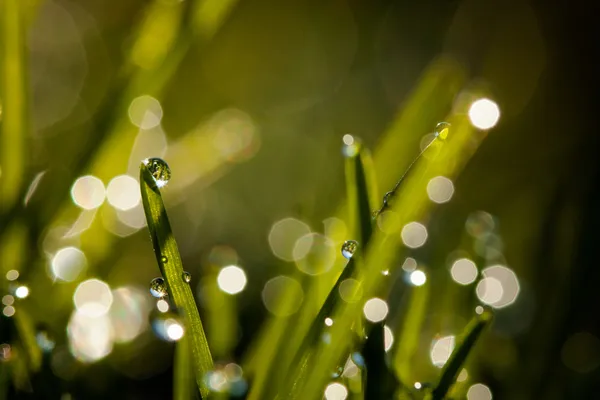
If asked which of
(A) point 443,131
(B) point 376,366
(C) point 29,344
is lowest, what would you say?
(C) point 29,344

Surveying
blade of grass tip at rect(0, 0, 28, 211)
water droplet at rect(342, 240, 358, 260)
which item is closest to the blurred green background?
blade of grass tip at rect(0, 0, 28, 211)

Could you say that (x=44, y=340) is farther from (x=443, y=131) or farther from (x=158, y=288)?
(x=443, y=131)

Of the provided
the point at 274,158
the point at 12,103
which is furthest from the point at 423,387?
the point at 274,158

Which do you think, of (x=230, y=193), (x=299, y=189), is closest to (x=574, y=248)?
(x=299, y=189)

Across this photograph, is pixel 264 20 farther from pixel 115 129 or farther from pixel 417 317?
pixel 417 317

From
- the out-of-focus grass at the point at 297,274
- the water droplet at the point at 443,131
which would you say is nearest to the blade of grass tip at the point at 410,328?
the out-of-focus grass at the point at 297,274
